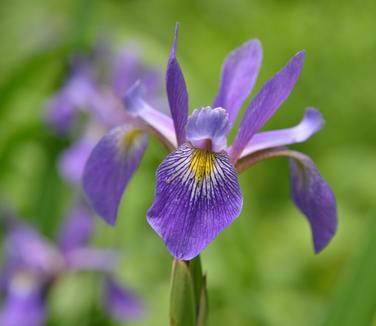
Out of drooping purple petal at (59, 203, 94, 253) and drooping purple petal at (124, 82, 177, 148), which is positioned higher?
drooping purple petal at (124, 82, 177, 148)

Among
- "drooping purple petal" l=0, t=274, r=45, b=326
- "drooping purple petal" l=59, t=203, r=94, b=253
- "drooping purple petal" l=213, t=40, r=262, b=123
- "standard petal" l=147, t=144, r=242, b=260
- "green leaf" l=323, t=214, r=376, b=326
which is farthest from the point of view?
"drooping purple petal" l=59, t=203, r=94, b=253

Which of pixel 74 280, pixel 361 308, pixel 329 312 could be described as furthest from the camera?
pixel 74 280

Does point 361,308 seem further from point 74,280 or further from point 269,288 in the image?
point 74,280

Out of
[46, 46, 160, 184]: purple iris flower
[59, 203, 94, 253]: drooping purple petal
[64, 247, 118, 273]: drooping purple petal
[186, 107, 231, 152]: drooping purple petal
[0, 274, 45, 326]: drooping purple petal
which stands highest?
[46, 46, 160, 184]: purple iris flower

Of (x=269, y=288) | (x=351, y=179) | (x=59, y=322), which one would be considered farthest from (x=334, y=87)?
(x=59, y=322)

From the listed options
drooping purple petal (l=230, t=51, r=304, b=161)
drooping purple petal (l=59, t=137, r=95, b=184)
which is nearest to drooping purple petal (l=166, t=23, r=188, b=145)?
drooping purple petal (l=230, t=51, r=304, b=161)

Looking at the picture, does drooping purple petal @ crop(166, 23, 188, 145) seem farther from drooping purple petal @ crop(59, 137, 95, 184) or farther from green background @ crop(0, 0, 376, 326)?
drooping purple petal @ crop(59, 137, 95, 184)
